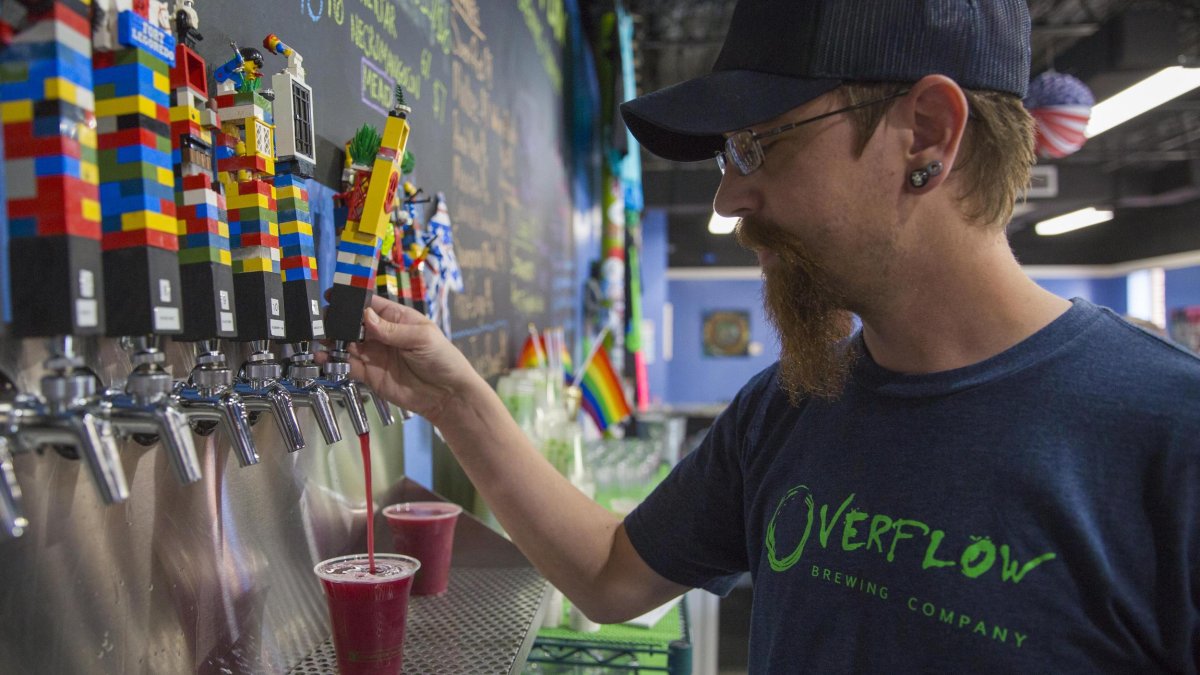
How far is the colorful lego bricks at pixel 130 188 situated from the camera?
0.65 metres

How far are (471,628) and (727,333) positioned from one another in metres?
15.7

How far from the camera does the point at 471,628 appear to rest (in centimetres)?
131

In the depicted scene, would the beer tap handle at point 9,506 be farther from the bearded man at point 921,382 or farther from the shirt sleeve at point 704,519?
the shirt sleeve at point 704,519

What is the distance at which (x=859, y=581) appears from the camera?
3.32 feet

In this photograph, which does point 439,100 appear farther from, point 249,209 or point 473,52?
point 249,209

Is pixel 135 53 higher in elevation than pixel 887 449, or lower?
higher

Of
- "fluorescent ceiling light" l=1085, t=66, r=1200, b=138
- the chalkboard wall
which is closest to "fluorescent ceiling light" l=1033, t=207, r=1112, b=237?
"fluorescent ceiling light" l=1085, t=66, r=1200, b=138

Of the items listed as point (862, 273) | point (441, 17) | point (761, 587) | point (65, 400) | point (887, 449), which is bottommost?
point (761, 587)

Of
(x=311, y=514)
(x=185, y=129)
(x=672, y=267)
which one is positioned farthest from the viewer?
(x=672, y=267)

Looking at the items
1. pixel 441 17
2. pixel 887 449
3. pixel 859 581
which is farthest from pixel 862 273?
pixel 441 17

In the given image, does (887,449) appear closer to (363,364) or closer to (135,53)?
(363,364)

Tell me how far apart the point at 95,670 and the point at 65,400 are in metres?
0.39

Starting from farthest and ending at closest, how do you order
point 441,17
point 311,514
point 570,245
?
point 570,245 → point 441,17 → point 311,514

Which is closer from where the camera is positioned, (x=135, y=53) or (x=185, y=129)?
(x=135, y=53)
